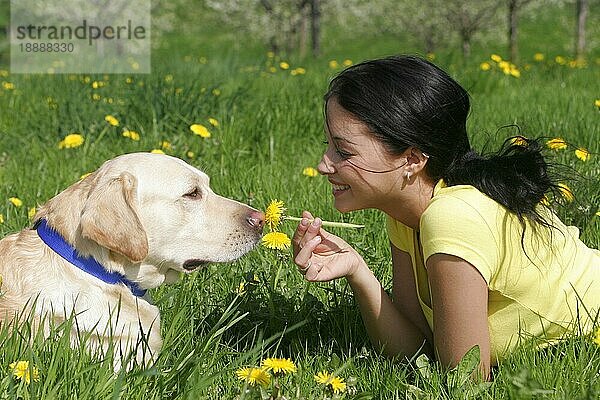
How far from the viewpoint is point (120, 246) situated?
239 cm

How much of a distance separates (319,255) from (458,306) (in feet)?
1.57

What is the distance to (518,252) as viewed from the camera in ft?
8.04

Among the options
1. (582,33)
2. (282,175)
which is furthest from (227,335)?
(582,33)

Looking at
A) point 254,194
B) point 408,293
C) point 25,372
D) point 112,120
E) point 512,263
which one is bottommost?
point 112,120

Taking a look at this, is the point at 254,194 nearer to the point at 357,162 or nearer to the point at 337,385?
the point at 357,162

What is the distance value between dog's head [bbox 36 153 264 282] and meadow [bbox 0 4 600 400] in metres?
0.18

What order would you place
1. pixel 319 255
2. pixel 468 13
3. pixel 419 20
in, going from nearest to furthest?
1. pixel 319 255
2. pixel 468 13
3. pixel 419 20

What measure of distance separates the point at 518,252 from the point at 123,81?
166 inches

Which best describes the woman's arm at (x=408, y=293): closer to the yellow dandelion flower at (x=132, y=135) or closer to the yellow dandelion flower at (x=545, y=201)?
the yellow dandelion flower at (x=545, y=201)

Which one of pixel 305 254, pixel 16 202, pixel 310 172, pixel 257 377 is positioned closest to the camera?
pixel 257 377

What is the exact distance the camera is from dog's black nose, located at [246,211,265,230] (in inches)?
107

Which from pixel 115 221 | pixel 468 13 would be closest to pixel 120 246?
pixel 115 221

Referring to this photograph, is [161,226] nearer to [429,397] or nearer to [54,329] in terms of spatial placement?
[54,329]

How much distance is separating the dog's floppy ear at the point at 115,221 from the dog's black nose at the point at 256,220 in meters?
0.41
